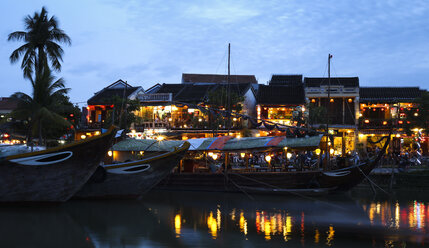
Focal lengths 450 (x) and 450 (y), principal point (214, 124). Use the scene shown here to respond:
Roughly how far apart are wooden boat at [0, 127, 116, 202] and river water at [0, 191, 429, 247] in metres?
0.57

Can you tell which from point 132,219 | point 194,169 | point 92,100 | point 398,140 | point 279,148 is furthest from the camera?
point 92,100

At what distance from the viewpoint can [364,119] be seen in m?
32.8

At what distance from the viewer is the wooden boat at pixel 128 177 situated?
17.5 metres

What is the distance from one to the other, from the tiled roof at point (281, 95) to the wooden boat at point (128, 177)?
55.3 ft

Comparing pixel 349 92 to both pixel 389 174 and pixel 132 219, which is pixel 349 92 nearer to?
pixel 389 174

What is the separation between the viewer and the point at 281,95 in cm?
3488

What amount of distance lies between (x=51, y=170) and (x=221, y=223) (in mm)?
6139

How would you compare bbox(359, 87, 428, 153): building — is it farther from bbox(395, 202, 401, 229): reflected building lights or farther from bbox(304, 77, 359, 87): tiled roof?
bbox(395, 202, 401, 229): reflected building lights

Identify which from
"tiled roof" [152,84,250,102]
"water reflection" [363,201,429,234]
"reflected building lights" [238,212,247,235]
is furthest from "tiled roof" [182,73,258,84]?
"reflected building lights" [238,212,247,235]

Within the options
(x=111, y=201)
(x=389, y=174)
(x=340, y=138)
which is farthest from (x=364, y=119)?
(x=111, y=201)

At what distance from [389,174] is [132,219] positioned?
14.1m

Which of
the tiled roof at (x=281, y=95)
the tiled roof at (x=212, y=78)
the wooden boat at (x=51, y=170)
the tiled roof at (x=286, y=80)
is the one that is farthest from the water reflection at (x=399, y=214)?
the tiled roof at (x=212, y=78)

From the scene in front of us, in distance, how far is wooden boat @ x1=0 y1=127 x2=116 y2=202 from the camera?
14.9 meters

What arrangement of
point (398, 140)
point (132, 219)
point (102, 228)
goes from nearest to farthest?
point (102, 228) → point (132, 219) → point (398, 140)
